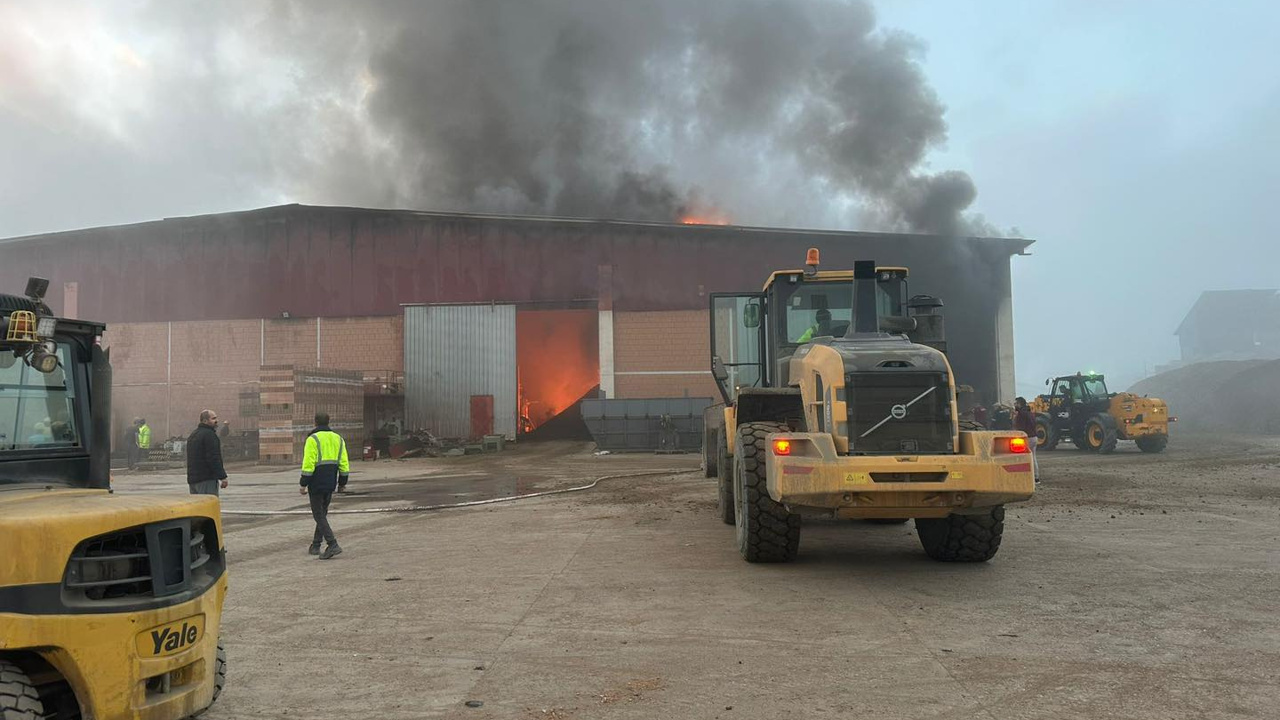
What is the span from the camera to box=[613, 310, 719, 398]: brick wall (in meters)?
31.0

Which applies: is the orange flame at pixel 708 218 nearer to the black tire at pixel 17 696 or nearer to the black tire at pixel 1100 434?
the black tire at pixel 1100 434

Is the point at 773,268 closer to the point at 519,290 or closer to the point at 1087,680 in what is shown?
the point at 519,290

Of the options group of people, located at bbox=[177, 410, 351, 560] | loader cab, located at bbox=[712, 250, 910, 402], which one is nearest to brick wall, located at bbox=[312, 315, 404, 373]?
group of people, located at bbox=[177, 410, 351, 560]

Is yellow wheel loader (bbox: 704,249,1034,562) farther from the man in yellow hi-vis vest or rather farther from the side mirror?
the man in yellow hi-vis vest

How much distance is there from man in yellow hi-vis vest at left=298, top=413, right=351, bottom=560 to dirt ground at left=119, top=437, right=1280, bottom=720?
28 cm

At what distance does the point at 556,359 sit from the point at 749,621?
31.5 m

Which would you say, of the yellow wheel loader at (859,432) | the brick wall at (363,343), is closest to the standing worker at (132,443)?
the brick wall at (363,343)

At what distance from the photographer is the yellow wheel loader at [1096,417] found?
22297 mm

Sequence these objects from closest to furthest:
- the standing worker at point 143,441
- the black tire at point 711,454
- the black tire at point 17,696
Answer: the black tire at point 17,696 → the black tire at point 711,454 → the standing worker at point 143,441

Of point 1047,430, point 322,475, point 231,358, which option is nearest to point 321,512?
point 322,475

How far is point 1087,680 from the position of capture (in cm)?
428

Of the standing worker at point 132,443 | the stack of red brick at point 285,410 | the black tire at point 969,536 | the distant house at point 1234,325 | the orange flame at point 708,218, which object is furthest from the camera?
the distant house at point 1234,325

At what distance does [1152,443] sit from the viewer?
22422mm

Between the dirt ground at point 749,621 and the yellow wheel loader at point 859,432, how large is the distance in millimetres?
477
